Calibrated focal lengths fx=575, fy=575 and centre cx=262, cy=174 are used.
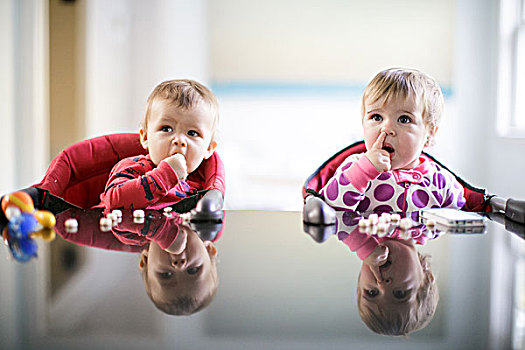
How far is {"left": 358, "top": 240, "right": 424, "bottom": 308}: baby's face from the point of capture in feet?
1.87

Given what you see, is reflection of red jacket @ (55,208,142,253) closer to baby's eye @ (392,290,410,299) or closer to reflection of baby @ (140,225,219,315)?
reflection of baby @ (140,225,219,315)

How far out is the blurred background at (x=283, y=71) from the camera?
12.8 feet

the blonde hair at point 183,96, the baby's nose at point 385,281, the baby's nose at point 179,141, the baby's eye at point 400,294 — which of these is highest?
the blonde hair at point 183,96

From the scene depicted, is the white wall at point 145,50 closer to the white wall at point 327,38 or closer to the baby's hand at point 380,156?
the white wall at point 327,38

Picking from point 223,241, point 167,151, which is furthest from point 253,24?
point 223,241

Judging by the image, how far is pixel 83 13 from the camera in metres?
3.81

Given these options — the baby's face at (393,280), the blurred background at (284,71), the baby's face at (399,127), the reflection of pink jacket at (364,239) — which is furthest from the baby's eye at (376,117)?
the blurred background at (284,71)

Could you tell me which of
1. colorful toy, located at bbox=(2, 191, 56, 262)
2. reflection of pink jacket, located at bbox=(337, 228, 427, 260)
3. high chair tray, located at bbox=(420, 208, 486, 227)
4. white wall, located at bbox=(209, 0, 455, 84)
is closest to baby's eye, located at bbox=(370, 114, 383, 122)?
high chair tray, located at bbox=(420, 208, 486, 227)

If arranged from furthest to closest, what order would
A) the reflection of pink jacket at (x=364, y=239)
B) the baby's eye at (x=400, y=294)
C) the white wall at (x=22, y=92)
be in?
1. the white wall at (x=22, y=92)
2. the reflection of pink jacket at (x=364, y=239)
3. the baby's eye at (x=400, y=294)

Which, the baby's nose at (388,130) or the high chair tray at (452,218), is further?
the baby's nose at (388,130)

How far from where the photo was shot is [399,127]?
142 centimetres

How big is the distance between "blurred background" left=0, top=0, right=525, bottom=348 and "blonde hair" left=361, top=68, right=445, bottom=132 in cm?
261

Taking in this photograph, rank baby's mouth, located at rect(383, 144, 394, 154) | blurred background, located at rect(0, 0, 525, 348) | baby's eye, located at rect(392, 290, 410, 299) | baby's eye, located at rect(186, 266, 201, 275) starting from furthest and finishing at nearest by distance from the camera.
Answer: blurred background, located at rect(0, 0, 525, 348), baby's mouth, located at rect(383, 144, 394, 154), baby's eye, located at rect(186, 266, 201, 275), baby's eye, located at rect(392, 290, 410, 299)

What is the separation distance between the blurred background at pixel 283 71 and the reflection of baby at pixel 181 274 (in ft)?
10.7
